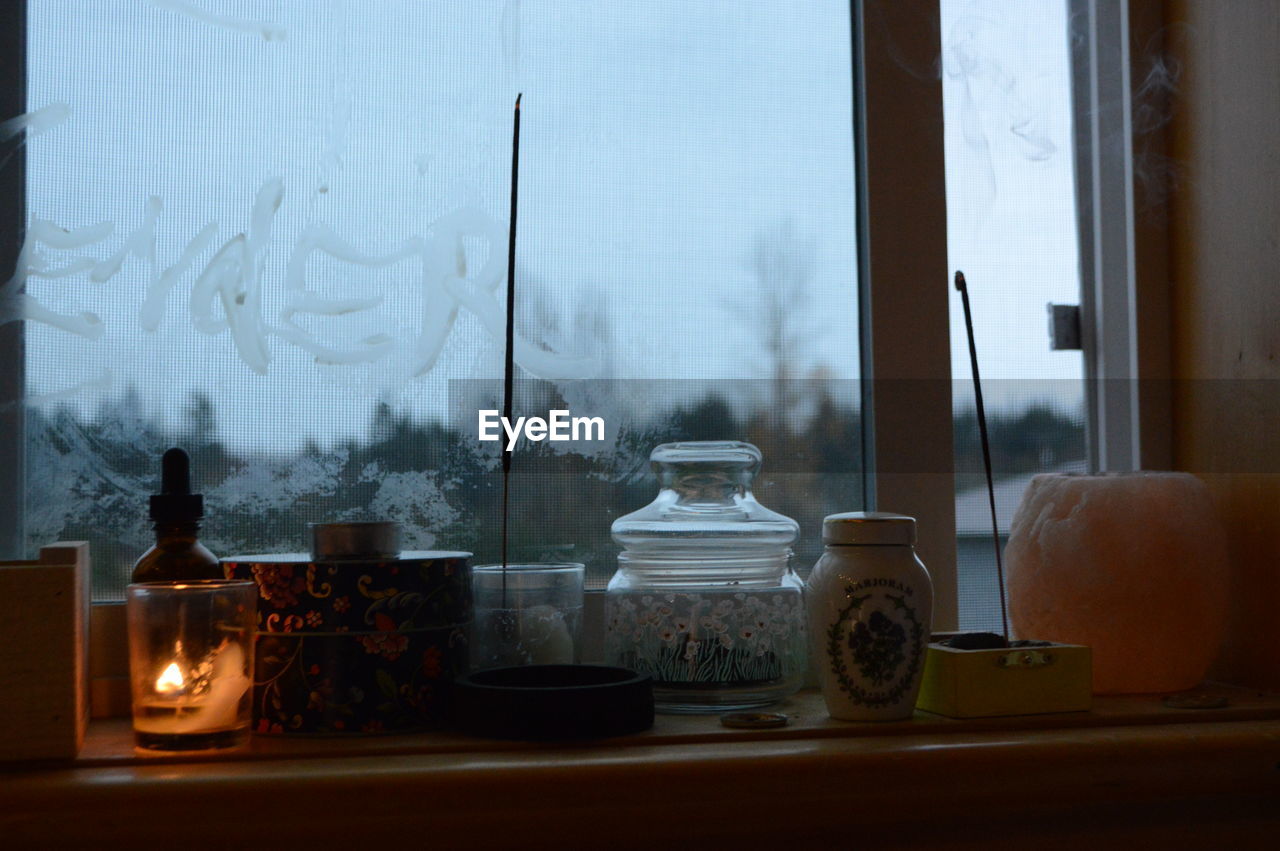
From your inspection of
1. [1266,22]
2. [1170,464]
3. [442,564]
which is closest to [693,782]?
[442,564]

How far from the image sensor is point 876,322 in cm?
113

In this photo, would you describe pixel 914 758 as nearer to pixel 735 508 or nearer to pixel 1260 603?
pixel 735 508

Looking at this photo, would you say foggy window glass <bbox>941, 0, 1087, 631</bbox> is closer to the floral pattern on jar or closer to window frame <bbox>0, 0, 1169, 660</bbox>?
window frame <bbox>0, 0, 1169, 660</bbox>

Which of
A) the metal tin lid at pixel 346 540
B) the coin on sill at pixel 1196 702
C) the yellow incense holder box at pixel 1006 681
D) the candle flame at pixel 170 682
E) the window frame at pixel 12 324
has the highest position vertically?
the window frame at pixel 12 324

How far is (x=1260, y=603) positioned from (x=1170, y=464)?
0.19 meters

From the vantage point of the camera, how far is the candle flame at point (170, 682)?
2.61 feet

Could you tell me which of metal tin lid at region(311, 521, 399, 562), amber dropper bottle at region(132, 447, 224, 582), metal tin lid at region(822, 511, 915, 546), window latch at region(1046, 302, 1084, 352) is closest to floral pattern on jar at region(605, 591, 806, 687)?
metal tin lid at region(822, 511, 915, 546)

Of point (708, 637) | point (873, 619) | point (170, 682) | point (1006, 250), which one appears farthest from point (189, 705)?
point (1006, 250)

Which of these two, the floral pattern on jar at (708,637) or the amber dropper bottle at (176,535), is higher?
the amber dropper bottle at (176,535)

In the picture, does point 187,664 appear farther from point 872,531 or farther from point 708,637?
point 872,531

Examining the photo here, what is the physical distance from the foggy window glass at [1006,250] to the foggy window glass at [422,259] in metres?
0.12

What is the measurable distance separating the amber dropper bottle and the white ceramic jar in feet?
1.56

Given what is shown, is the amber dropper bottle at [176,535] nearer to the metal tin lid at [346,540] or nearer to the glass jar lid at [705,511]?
the metal tin lid at [346,540]

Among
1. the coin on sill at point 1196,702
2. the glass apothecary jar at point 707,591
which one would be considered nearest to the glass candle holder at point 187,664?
the glass apothecary jar at point 707,591
